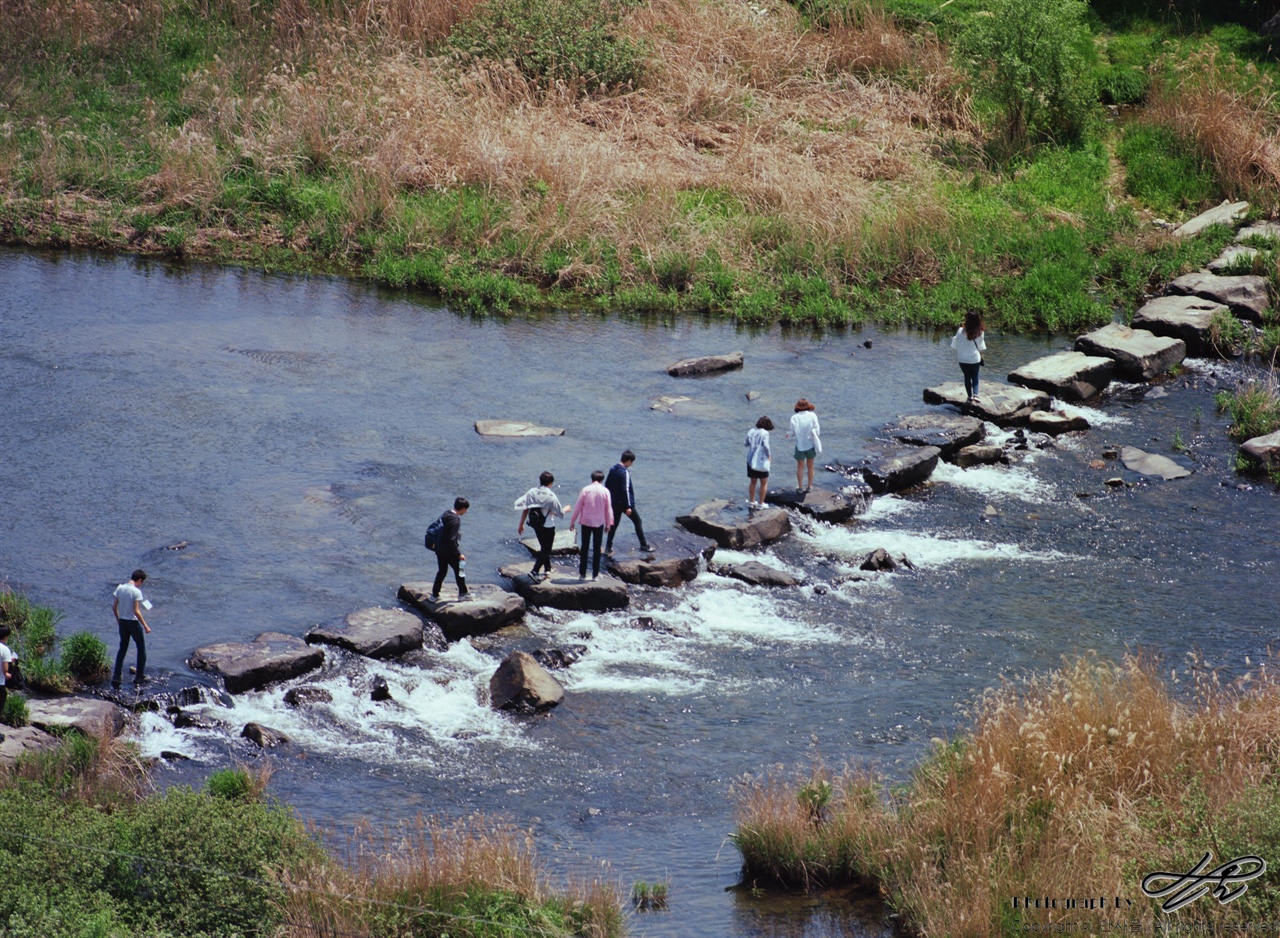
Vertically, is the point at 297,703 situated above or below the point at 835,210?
below

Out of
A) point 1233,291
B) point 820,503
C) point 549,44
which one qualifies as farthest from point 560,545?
point 549,44

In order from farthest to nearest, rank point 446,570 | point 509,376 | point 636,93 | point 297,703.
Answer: point 636,93 → point 509,376 → point 446,570 → point 297,703

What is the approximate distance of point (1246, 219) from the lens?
105ft

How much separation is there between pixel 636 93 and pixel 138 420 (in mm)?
17991

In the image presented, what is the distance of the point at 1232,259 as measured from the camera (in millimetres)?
30062

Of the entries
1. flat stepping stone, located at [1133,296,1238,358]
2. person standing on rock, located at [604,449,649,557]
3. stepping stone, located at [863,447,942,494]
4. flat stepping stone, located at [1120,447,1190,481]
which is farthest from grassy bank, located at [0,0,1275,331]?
person standing on rock, located at [604,449,649,557]

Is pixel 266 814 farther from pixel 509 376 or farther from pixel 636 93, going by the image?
pixel 636 93

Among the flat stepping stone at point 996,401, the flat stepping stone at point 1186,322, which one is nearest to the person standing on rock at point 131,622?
the flat stepping stone at point 996,401

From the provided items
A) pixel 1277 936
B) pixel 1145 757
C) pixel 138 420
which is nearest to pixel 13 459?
pixel 138 420

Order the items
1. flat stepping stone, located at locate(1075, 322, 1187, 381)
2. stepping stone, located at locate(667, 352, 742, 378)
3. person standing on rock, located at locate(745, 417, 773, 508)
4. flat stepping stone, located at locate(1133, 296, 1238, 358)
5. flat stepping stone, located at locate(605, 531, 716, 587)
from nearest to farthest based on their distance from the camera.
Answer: flat stepping stone, located at locate(605, 531, 716, 587), person standing on rock, located at locate(745, 417, 773, 508), stepping stone, located at locate(667, 352, 742, 378), flat stepping stone, located at locate(1075, 322, 1187, 381), flat stepping stone, located at locate(1133, 296, 1238, 358)

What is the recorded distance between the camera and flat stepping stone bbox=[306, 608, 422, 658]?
49.9ft

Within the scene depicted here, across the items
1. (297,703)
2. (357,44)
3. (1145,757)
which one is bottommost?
(297,703)

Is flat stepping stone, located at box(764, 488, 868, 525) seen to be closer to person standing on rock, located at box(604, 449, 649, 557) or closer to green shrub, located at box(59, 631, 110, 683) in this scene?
person standing on rock, located at box(604, 449, 649, 557)
